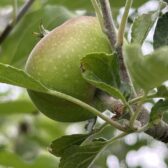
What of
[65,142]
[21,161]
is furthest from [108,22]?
[21,161]

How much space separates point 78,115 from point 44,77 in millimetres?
106

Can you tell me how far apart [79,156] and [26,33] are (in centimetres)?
75

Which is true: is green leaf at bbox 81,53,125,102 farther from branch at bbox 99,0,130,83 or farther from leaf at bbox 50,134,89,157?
leaf at bbox 50,134,89,157

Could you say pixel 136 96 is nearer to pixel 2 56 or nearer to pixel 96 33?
pixel 96 33

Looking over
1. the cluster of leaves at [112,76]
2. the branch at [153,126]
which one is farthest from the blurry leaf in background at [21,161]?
the branch at [153,126]

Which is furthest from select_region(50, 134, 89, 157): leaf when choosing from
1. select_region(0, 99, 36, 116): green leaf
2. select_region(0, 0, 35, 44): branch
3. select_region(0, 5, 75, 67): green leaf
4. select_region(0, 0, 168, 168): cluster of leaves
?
select_region(0, 99, 36, 116): green leaf

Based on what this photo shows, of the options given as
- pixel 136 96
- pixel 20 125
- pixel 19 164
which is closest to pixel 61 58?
pixel 136 96

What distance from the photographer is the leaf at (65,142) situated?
1018mm

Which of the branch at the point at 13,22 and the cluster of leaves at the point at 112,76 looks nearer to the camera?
the cluster of leaves at the point at 112,76

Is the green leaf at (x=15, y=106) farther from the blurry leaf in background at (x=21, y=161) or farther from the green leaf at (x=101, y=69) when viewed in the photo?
the green leaf at (x=101, y=69)

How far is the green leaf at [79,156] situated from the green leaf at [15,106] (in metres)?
0.95

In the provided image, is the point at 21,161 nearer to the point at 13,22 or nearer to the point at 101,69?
the point at 13,22

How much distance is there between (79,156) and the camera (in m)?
0.99

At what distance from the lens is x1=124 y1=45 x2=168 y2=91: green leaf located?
69 cm
